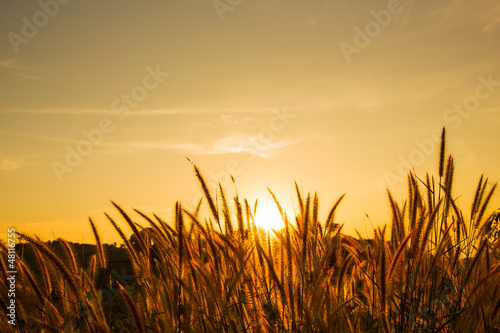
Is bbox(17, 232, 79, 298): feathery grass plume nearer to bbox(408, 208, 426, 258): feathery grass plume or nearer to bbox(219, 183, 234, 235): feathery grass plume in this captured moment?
bbox(219, 183, 234, 235): feathery grass plume

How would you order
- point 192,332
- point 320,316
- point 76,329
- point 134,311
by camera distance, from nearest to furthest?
point 134,311 < point 192,332 < point 320,316 < point 76,329

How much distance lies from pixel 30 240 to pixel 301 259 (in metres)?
1.42

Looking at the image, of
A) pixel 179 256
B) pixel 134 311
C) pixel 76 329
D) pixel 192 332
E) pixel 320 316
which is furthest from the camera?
pixel 76 329

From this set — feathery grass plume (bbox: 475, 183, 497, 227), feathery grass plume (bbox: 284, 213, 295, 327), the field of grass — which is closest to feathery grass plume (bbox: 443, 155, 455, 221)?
the field of grass

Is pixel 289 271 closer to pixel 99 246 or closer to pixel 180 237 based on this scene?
pixel 180 237

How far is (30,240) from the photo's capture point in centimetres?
216

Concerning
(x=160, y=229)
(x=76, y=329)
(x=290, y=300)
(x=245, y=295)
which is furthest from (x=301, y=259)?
(x=76, y=329)

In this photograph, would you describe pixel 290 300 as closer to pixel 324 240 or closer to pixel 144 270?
pixel 324 240

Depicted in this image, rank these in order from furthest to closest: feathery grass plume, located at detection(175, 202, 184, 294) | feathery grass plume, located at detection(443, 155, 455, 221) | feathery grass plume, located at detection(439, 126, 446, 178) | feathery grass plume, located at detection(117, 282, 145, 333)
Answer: feathery grass plume, located at detection(439, 126, 446, 178), feathery grass plume, located at detection(443, 155, 455, 221), feathery grass plume, located at detection(175, 202, 184, 294), feathery grass plume, located at detection(117, 282, 145, 333)

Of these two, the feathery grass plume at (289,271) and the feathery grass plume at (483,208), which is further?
the feathery grass plume at (483,208)

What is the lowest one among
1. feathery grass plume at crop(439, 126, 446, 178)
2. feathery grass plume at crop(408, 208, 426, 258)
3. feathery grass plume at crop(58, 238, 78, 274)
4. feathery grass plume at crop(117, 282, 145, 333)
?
feathery grass plume at crop(117, 282, 145, 333)

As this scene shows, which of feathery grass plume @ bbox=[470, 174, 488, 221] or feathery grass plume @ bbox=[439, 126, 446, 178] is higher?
feathery grass plume @ bbox=[439, 126, 446, 178]

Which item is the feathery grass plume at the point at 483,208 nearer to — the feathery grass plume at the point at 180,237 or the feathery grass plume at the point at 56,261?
the feathery grass plume at the point at 180,237

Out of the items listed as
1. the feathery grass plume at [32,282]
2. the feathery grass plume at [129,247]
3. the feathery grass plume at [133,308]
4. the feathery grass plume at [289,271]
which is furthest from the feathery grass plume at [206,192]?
the feathery grass plume at [32,282]
